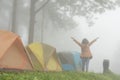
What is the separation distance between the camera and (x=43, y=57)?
20.8 m

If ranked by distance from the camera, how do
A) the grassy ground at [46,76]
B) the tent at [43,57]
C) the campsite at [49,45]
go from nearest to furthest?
the grassy ground at [46,76] < the campsite at [49,45] < the tent at [43,57]

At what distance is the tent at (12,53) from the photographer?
1590cm

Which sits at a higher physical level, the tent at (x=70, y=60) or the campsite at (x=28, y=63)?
the campsite at (x=28, y=63)

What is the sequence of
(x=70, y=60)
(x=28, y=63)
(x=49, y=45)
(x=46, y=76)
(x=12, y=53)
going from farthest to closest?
(x=70, y=60), (x=49, y=45), (x=28, y=63), (x=12, y=53), (x=46, y=76)

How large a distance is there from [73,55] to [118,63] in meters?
52.9

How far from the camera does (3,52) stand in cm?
1581

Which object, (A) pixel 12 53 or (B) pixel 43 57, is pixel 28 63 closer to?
(A) pixel 12 53

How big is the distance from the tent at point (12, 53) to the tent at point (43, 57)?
2.77 metres

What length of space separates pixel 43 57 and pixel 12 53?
4431mm

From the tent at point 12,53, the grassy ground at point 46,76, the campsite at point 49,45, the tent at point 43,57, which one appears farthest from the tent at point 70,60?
the tent at point 12,53

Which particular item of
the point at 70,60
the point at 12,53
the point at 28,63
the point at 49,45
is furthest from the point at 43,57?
the point at 70,60

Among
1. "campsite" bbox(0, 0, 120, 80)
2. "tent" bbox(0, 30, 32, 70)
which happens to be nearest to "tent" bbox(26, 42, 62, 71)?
"campsite" bbox(0, 0, 120, 80)

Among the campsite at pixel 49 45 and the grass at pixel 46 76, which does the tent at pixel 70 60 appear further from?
the grass at pixel 46 76

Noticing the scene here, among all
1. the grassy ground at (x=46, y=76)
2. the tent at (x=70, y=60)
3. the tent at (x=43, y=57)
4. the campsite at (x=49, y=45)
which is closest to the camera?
the grassy ground at (x=46, y=76)
